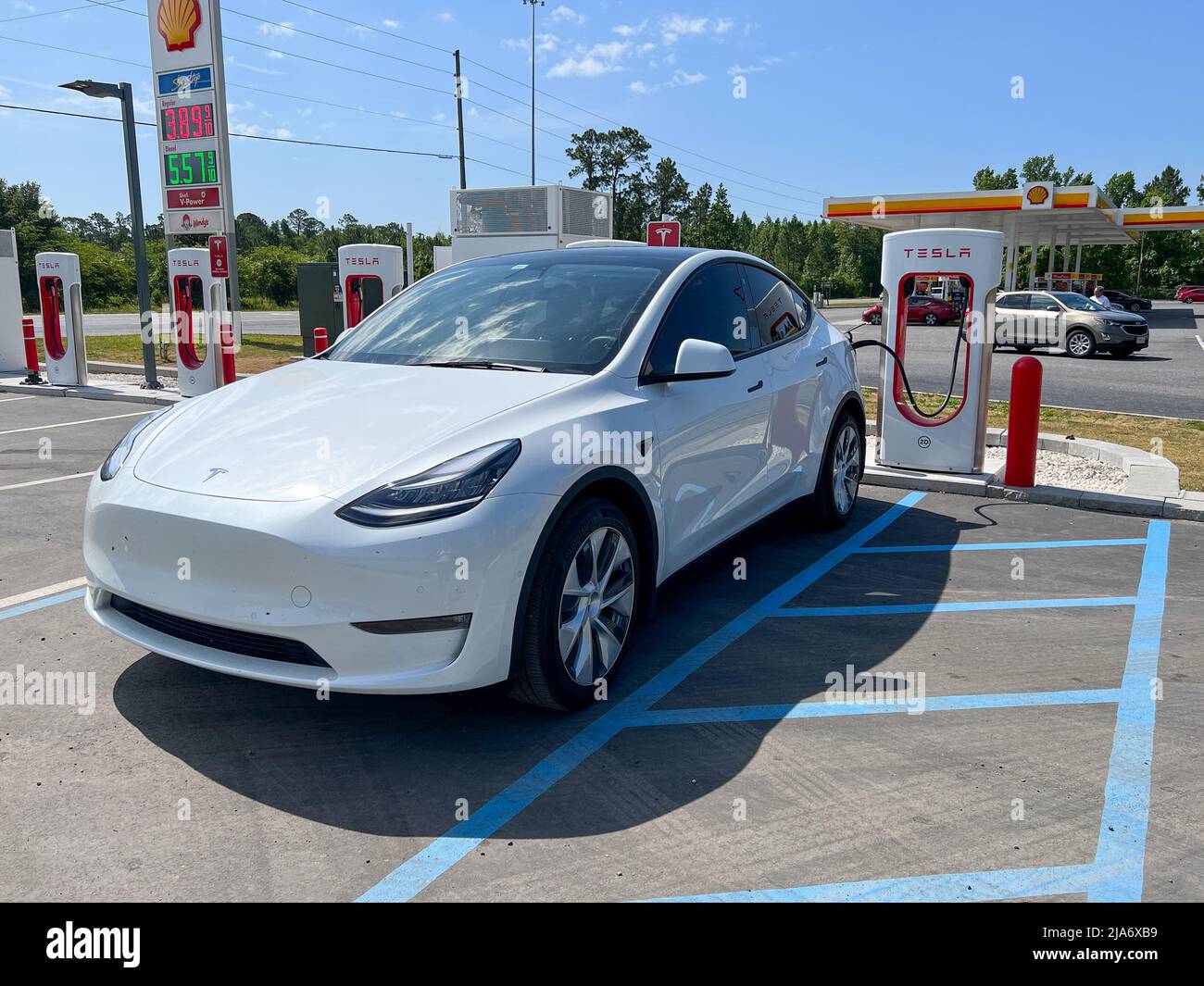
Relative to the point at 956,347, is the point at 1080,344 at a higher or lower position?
lower

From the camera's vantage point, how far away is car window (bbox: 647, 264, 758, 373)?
14.0 feet

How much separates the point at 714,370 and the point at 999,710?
173 cm

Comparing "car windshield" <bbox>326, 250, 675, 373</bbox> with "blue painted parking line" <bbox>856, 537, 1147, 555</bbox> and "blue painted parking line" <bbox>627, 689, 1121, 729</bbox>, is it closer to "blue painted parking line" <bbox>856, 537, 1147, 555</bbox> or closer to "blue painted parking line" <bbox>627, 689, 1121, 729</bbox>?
"blue painted parking line" <bbox>627, 689, 1121, 729</bbox>

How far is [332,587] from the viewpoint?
119 inches

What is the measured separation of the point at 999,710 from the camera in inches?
150

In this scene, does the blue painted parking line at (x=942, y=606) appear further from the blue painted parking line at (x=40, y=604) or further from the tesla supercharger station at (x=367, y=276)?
the tesla supercharger station at (x=367, y=276)

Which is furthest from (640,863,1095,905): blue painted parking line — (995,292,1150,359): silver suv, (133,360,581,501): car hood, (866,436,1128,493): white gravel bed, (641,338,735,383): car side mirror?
(995,292,1150,359): silver suv

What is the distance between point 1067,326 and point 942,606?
66.9ft

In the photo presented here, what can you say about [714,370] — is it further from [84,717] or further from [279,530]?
[84,717]

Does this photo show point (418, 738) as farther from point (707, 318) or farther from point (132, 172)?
point (132, 172)

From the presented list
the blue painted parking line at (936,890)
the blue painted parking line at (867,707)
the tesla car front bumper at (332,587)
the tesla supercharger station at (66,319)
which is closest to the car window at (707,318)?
the tesla car front bumper at (332,587)

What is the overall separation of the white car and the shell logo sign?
499 inches

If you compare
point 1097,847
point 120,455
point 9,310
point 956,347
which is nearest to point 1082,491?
point 956,347
